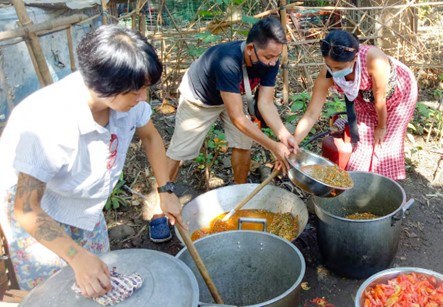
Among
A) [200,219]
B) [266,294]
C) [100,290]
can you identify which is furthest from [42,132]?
[200,219]

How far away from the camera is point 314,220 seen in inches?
164

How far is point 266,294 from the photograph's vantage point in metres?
2.84

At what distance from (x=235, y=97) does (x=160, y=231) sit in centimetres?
138

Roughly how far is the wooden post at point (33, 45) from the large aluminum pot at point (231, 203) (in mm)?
1445

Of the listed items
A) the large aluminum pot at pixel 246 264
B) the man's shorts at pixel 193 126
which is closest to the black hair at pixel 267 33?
the man's shorts at pixel 193 126

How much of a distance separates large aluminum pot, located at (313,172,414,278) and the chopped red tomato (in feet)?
2.54

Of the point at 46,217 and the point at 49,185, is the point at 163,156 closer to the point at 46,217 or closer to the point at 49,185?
the point at 49,185

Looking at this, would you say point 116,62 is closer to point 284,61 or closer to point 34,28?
point 34,28

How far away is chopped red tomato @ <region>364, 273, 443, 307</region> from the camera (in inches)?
86.6

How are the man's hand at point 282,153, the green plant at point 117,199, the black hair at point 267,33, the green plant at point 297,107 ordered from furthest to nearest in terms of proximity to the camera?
the green plant at point 297,107 → the green plant at point 117,199 → the man's hand at point 282,153 → the black hair at point 267,33

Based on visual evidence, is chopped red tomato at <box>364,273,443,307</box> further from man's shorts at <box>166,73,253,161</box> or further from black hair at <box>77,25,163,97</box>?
man's shorts at <box>166,73,253,161</box>

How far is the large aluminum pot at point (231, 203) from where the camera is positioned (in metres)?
3.64

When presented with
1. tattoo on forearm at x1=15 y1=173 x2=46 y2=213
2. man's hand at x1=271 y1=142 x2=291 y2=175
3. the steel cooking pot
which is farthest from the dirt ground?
tattoo on forearm at x1=15 y1=173 x2=46 y2=213

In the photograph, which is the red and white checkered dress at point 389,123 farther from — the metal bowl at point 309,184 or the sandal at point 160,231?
the sandal at point 160,231
